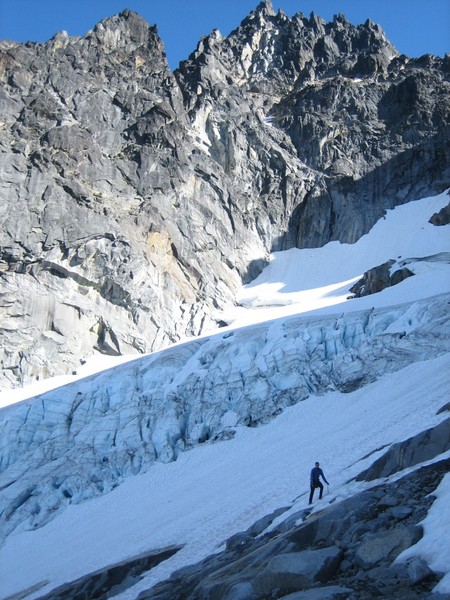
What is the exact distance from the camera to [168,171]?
63.2 metres

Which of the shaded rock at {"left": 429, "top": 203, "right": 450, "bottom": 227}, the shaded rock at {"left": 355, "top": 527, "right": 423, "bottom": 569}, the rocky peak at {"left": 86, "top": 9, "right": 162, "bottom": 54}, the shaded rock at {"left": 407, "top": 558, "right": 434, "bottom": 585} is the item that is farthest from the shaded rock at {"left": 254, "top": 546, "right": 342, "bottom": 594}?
the rocky peak at {"left": 86, "top": 9, "right": 162, "bottom": 54}

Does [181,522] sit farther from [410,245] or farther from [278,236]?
[278,236]

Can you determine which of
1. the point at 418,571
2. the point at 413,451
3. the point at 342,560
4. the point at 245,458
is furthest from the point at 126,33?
the point at 418,571

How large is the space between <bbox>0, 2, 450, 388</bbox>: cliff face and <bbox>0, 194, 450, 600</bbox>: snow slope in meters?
10.1

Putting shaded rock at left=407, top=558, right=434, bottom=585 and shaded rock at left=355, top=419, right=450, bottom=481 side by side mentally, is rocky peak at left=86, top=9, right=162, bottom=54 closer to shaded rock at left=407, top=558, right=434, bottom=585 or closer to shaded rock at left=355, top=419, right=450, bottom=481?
shaded rock at left=355, top=419, right=450, bottom=481

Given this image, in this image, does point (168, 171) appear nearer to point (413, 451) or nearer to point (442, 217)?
point (442, 217)

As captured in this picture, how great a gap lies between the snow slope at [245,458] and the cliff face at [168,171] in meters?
10.1

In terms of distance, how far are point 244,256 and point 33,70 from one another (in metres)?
32.9

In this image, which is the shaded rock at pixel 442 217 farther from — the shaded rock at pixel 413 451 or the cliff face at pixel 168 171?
the shaded rock at pixel 413 451

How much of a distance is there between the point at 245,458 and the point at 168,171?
42622mm

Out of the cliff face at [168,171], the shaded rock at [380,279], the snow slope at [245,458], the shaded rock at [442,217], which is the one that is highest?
the cliff face at [168,171]

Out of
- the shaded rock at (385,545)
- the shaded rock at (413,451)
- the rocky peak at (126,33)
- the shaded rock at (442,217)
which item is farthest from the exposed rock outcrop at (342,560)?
the rocky peak at (126,33)

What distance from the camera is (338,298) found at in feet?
167

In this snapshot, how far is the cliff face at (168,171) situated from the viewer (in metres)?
48.5
